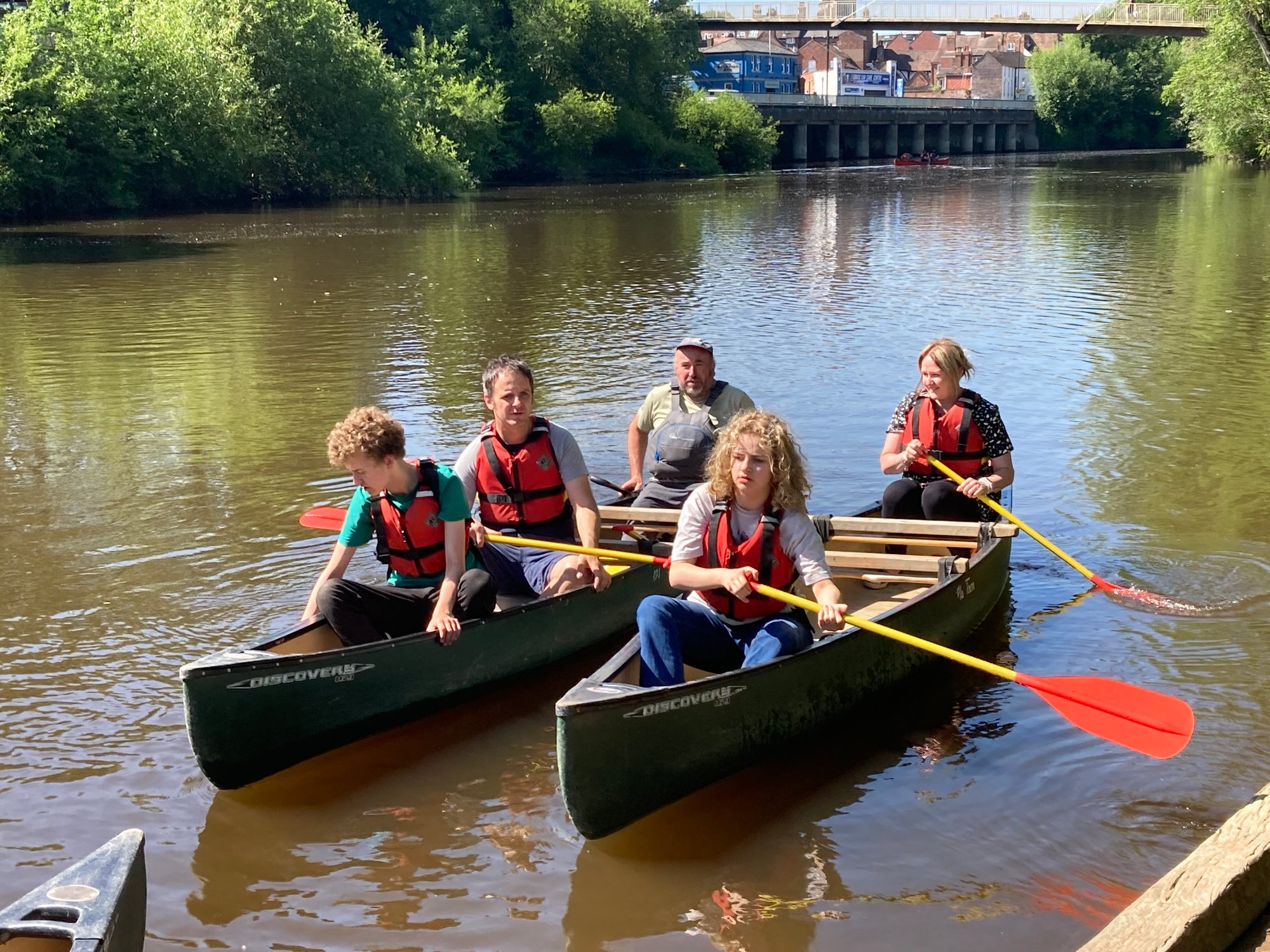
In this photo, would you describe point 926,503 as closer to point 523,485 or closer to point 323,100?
point 523,485

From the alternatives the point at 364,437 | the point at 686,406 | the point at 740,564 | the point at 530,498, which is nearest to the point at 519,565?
the point at 530,498

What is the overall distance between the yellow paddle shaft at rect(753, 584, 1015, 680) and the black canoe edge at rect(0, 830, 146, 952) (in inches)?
94.5

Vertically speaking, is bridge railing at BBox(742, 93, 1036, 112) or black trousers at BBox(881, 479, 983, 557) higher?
bridge railing at BBox(742, 93, 1036, 112)

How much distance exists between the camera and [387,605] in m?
5.82

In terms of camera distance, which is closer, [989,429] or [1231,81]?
[989,429]

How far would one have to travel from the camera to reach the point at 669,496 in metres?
7.40

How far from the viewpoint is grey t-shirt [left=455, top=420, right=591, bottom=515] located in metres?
6.44

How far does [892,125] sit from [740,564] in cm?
8549

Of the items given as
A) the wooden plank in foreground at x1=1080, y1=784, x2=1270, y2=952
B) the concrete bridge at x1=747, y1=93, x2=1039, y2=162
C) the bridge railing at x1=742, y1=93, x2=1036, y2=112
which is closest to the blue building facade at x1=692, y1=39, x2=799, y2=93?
the concrete bridge at x1=747, y1=93, x2=1039, y2=162

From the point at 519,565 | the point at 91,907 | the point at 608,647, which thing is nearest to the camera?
the point at 91,907

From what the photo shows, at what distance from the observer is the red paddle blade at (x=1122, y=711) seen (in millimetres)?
5176

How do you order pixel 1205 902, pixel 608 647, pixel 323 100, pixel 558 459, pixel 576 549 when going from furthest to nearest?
pixel 323 100 → pixel 608 647 → pixel 558 459 → pixel 576 549 → pixel 1205 902

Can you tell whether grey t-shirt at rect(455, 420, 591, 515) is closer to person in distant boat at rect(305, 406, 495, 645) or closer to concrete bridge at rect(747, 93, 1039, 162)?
person in distant boat at rect(305, 406, 495, 645)

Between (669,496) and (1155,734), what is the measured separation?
2.93 meters
